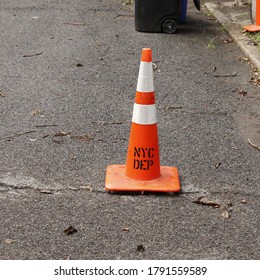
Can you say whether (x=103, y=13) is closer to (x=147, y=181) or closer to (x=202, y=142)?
(x=202, y=142)

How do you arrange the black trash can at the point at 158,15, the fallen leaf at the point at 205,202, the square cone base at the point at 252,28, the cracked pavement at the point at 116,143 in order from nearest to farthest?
the cracked pavement at the point at 116,143, the fallen leaf at the point at 205,202, the square cone base at the point at 252,28, the black trash can at the point at 158,15

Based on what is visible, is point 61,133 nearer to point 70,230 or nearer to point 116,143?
point 116,143

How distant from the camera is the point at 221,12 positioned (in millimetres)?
13875

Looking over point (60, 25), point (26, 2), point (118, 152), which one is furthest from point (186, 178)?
point (26, 2)

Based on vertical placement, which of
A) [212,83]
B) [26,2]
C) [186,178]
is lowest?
[26,2]

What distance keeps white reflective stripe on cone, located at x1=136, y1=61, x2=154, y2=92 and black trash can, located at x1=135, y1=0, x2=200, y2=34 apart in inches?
242

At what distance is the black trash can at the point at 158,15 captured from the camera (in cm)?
1230

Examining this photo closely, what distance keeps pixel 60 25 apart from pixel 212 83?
4091 mm

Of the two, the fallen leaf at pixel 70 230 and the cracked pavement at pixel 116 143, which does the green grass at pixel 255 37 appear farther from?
the fallen leaf at pixel 70 230

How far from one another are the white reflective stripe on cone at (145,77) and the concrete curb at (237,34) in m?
4.00

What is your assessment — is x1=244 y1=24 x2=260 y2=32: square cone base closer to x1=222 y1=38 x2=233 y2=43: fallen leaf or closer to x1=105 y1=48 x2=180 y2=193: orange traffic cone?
x1=222 y1=38 x2=233 y2=43: fallen leaf

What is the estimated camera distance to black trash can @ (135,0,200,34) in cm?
1230

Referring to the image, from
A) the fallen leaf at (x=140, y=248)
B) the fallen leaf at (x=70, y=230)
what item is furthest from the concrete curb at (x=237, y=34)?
the fallen leaf at (x=140, y=248)

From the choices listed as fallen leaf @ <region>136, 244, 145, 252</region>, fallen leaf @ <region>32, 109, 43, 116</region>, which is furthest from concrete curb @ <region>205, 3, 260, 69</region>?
fallen leaf @ <region>136, 244, 145, 252</region>
